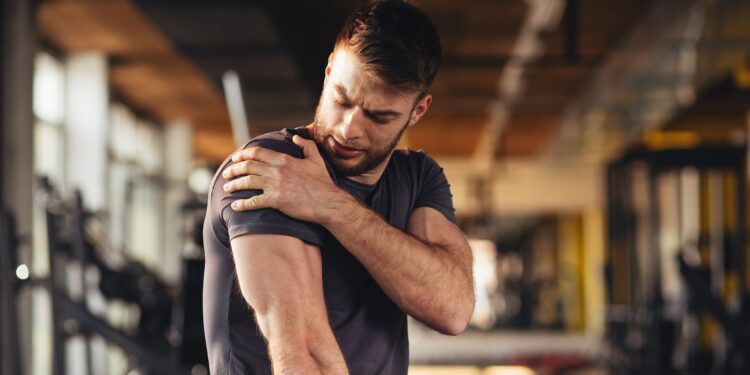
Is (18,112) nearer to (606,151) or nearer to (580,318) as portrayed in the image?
(606,151)

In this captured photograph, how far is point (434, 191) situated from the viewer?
1.69 metres

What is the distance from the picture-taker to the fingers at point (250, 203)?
139 centimetres

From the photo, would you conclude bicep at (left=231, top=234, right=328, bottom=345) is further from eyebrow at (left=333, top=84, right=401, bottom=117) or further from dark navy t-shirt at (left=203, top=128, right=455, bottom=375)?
eyebrow at (left=333, top=84, right=401, bottom=117)

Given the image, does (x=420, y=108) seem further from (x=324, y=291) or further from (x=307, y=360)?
(x=307, y=360)

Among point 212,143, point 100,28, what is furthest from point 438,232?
point 212,143

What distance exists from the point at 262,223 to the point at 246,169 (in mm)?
93

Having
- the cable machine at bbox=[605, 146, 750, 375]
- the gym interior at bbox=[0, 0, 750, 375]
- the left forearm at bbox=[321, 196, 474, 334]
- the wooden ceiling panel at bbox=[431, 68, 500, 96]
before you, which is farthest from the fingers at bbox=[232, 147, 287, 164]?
the wooden ceiling panel at bbox=[431, 68, 500, 96]

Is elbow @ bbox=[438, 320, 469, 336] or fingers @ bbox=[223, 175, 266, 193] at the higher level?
fingers @ bbox=[223, 175, 266, 193]

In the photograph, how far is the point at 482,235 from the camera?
1611 centimetres

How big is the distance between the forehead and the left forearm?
0.15 m

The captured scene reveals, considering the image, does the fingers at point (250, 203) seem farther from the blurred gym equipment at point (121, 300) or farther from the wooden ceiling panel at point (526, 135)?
the wooden ceiling panel at point (526, 135)

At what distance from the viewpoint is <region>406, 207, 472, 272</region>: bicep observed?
5.31ft

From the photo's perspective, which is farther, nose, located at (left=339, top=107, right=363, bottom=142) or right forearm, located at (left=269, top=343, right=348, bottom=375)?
nose, located at (left=339, top=107, right=363, bottom=142)

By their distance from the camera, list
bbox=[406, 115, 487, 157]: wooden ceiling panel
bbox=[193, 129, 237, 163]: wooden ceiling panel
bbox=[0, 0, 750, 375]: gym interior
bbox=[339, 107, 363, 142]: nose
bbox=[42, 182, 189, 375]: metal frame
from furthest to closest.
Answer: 1. bbox=[193, 129, 237, 163]: wooden ceiling panel
2. bbox=[406, 115, 487, 157]: wooden ceiling panel
3. bbox=[0, 0, 750, 375]: gym interior
4. bbox=[42, 182, 189, 375]: metal frame
5. bbox=[339, 107, 363, 142]: nose
